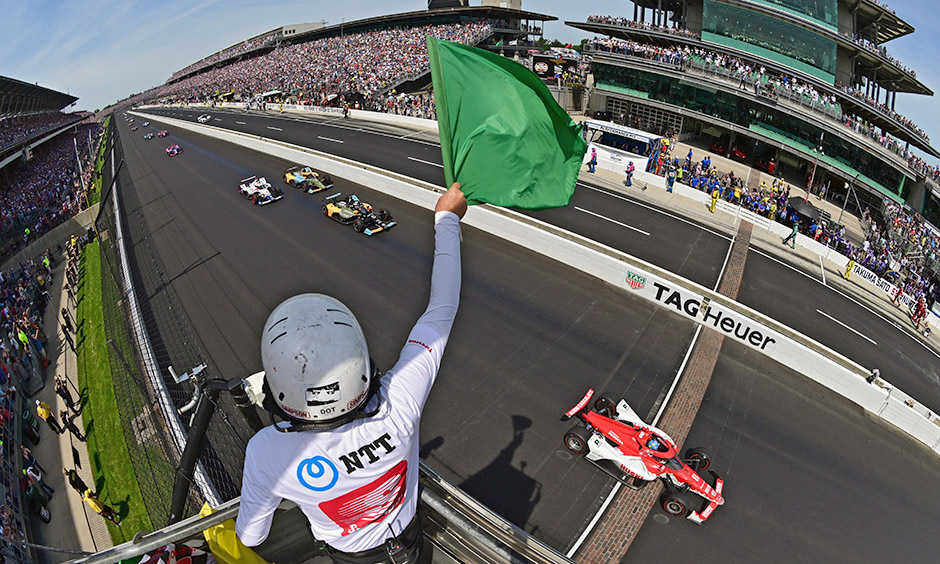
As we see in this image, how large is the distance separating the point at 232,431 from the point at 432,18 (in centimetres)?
7058

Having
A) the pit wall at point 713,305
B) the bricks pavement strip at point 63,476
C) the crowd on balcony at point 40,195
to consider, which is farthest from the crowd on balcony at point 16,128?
the pit wall at point 713,305

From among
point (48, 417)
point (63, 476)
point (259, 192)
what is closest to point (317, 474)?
point (63, 476)

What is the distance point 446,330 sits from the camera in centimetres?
251

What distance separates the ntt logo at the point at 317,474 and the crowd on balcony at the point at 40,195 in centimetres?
3112

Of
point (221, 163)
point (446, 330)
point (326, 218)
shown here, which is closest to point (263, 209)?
point (326, 218)

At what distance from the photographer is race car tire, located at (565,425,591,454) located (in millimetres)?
9969

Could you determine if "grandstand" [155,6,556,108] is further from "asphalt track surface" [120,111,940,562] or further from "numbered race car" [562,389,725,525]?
"numbered race car" [562,389,725,525]

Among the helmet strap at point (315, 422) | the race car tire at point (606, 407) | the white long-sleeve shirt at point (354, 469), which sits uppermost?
the helmet strap at point (315, 422)

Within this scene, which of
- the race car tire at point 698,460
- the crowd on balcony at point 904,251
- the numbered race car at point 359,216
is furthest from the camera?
the crowd on balcony at point 904,251

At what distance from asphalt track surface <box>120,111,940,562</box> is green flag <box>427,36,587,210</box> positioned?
641 centimetres

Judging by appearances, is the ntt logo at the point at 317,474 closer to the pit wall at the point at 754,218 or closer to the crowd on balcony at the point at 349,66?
the pit wall at the point at 754,218

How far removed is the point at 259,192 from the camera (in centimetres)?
2297

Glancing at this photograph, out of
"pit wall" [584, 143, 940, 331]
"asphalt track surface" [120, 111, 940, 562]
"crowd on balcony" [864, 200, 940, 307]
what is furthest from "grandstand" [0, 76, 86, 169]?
"crowd on balcony" [864, 200, 940, 307]

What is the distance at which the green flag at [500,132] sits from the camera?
14.8 feet
